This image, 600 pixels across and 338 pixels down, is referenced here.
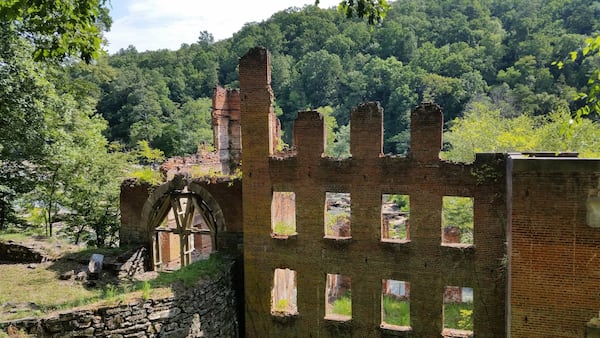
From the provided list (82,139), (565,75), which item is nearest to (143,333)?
(82,139)

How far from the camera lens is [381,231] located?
14.5 meters

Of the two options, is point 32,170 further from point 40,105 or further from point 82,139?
point 40,105

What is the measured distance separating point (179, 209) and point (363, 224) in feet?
25.5

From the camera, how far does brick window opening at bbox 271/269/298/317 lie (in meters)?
15.7

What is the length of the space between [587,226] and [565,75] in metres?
52.5

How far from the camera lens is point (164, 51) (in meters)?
99.6

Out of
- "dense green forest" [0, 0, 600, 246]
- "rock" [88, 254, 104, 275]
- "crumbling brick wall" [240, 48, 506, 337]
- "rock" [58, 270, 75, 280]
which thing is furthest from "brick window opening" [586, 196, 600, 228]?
"rock" [58, 270, 75, 280]

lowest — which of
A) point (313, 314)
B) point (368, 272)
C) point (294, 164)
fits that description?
point (313, 314)

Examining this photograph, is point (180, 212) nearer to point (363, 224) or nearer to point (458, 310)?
point (363, 224)

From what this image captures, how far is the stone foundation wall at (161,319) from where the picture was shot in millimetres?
11080

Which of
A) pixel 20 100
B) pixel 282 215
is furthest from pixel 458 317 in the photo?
pixel 20 100

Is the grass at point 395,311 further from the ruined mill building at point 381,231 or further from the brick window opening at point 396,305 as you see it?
the ruined mill building at point 381,231

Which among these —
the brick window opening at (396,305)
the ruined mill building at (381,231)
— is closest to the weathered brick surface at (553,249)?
the ruined mill building at (381,231)

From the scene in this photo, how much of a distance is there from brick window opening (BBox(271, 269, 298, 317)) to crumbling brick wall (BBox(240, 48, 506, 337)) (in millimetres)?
263
